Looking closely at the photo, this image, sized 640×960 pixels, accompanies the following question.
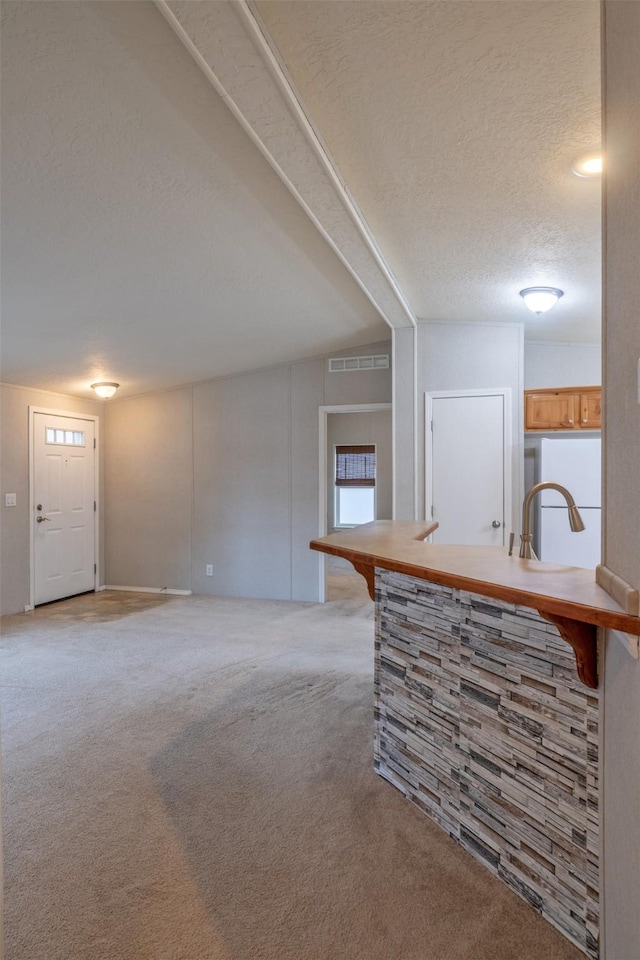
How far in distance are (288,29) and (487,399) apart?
3502mm

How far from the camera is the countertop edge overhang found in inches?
53.1

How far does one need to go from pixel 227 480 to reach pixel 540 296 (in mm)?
3853

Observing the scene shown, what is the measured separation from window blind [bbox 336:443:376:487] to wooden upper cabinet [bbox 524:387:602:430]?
4899 mm

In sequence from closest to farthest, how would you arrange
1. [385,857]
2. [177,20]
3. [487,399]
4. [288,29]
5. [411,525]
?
[177,20] → [288,29] → [385,857] → [411,525] → [487,399]

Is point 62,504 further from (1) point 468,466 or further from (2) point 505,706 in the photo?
(2) point 505,706

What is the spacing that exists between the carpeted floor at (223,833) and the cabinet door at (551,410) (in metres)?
2.62

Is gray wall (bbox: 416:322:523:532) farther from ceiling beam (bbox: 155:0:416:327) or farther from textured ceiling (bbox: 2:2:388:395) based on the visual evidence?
ceiling beam (bbox: 155:0:416:327)

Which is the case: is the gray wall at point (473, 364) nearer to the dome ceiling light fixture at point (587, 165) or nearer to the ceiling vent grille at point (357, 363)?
the ceiling vent grille at point (357, 363)

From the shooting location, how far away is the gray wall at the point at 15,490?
5.46m

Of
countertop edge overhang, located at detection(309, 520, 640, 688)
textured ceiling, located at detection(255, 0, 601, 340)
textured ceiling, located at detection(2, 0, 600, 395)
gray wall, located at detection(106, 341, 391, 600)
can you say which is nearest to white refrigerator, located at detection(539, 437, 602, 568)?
textured ceiling, located at detection(2, 0, 600, 395)

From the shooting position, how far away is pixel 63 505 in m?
6.23

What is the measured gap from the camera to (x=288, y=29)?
1.70 m

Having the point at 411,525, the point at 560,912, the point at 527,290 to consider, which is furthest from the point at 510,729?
the point at 527,290

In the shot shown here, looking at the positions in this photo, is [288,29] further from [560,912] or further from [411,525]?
[560,912]
